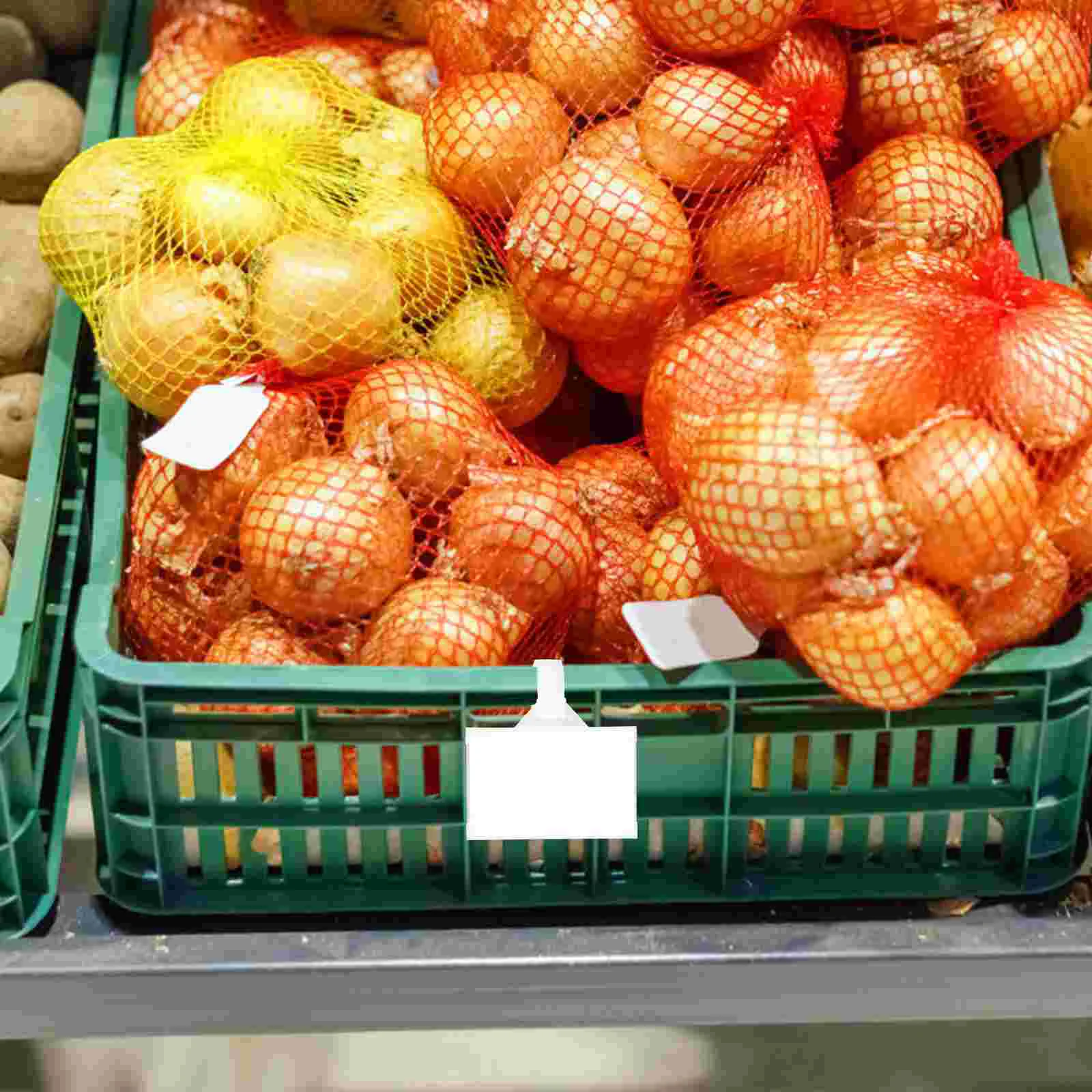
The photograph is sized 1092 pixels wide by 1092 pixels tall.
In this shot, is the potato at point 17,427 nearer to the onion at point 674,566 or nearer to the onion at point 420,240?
the onion at point 420,240

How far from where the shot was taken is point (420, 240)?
74.1 inches

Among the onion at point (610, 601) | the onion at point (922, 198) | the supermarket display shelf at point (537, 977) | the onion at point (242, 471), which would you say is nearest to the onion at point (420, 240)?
the onion at point (242, 471)

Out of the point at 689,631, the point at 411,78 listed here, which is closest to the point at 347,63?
the point at 411,78

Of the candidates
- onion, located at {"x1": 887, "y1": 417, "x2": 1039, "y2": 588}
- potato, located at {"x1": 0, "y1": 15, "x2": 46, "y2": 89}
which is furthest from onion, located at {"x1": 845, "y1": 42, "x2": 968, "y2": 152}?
potato, located at {"x1": 0, "y1": 15, "x2": 46, "y2": 89}

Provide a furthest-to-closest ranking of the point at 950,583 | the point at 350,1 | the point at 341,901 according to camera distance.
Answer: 1. the point at 350,1
2. the point at 341,901
3. the point at 950,583

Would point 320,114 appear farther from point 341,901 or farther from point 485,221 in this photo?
point 341,901

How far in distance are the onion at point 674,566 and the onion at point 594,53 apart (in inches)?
21.4

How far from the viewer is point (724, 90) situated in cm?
178

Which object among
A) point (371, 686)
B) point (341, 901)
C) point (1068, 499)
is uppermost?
point (1068, 499)

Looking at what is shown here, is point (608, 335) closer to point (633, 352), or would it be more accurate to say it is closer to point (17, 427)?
point (633, 352)

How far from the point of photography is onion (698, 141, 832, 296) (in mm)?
1799

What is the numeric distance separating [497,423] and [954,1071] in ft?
2.96

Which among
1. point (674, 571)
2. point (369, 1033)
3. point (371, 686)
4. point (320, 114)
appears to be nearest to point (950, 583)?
point (674, 571)

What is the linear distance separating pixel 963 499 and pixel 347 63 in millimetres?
1143
